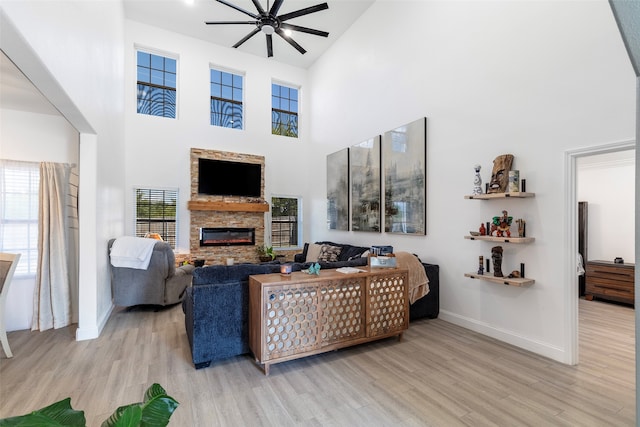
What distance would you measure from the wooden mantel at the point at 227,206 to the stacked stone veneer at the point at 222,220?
109 millimetres

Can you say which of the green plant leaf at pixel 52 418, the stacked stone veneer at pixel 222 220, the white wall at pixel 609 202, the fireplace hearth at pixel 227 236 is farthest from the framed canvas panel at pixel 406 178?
the green plant leaf at pixel 52 418

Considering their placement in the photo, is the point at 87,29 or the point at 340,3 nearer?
the point at 87,29

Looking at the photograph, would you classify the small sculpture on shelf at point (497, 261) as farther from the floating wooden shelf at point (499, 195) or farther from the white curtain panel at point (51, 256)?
the white curtain panel at point (51, 256)

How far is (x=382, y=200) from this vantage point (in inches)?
211

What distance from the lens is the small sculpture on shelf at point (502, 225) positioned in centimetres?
329

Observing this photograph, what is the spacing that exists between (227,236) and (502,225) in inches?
223

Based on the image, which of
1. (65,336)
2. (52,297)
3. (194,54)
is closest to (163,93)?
(194,54)

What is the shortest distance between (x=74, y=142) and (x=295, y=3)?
4518 millimetres

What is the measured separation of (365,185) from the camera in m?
5.77

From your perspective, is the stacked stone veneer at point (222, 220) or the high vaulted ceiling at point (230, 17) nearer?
the high vaulted ceiling at point (230, 17)

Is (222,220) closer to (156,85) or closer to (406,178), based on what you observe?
(156,85)

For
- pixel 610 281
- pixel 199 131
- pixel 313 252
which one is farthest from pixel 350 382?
pixel 199 131

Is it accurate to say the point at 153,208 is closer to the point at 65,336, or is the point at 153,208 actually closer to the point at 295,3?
the point at 65,336

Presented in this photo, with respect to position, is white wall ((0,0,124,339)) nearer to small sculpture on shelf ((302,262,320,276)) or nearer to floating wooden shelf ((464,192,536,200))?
small sculpture on shelf ((302,262,320,276))
